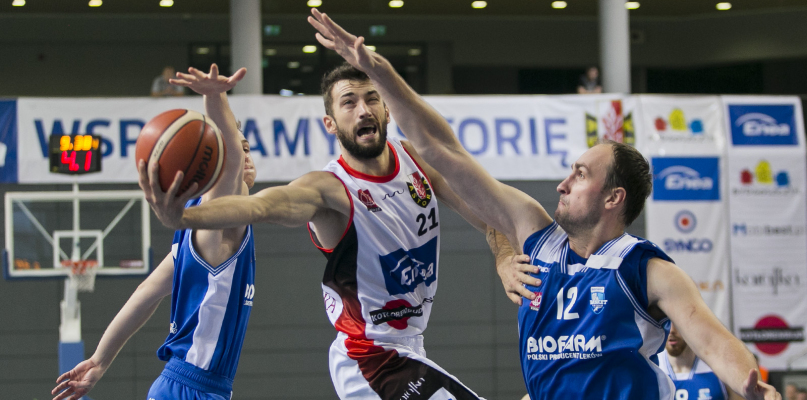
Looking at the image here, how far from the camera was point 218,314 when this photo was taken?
390cm

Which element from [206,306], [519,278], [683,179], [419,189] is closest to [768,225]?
[683,179]

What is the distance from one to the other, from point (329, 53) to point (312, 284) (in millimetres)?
5368

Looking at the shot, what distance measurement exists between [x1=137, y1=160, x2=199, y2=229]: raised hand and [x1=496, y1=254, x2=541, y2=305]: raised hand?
1368mm

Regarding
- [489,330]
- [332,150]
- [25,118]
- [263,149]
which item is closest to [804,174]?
[489,330]

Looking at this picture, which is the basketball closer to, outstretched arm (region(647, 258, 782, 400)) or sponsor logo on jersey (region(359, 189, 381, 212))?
sponsor logo on jersey (region(359, 189, 381, 212))

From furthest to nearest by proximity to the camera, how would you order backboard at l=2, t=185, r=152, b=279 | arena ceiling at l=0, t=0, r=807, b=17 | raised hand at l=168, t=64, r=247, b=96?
1. arena ceiling at l=0, t=0, r=807, b=17
2. backboard at l=2, t=185, r=152, b=279
3. raised hand at l=168, t=64, r=247, b=96

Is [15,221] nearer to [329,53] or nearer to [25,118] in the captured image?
[25,118]

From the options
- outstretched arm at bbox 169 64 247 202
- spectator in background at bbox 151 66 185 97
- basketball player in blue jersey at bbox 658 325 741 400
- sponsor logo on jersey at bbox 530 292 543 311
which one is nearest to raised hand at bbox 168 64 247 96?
outstretched arm at bbox 169 64 247 202

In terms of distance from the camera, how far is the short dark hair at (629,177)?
124 inches

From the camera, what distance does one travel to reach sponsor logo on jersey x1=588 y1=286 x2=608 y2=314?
297cm

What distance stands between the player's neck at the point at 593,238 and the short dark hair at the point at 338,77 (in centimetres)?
136

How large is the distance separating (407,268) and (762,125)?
863 cm

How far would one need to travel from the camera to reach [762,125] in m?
10.6

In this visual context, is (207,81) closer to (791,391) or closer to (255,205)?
(255,205)
